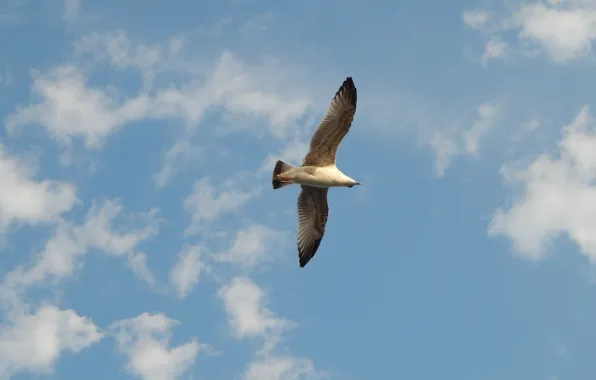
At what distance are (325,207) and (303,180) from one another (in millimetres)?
2856

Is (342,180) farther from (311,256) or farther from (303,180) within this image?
(311,256)

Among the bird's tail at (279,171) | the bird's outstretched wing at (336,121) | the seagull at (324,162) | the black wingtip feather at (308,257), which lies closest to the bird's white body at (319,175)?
the seagull at (324,162)

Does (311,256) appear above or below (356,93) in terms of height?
below

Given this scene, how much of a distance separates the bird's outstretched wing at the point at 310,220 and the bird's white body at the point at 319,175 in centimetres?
189

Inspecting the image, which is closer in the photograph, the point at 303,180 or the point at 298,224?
the point at 303,180

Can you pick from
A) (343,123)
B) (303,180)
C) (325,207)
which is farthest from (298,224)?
(343,123)

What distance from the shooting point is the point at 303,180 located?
99.2 ft

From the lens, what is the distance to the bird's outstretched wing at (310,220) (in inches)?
1276

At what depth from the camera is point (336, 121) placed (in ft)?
95.7

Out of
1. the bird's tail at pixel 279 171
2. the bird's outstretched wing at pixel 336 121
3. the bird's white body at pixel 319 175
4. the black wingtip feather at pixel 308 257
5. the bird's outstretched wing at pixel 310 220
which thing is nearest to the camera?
the bird's outstretched wing at pixel 336 121

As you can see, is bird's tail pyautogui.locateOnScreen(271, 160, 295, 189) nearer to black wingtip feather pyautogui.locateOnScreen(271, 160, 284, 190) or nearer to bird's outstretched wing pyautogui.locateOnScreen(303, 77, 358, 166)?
black wingtip feather pyautogui.locateOnScreen(271, 160, 284, 190)

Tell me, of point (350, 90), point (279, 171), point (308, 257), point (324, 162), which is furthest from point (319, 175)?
point (308, 257)

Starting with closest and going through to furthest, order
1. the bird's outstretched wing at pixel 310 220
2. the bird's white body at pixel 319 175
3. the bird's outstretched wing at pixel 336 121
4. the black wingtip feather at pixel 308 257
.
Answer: the bird's outstretched wing at pixel 336 121
the bird's white body at pixel 319 175
the bird's outstretched wing at pixel 310 220
the black wingtip feather at pixel 308 257

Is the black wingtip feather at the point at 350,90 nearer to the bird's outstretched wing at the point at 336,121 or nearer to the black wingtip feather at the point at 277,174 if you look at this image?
the bird's outstretched wing at the point at 336,121
